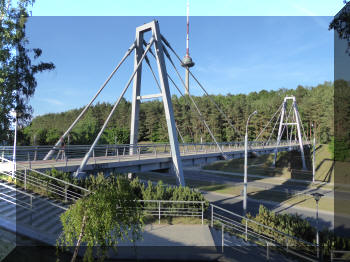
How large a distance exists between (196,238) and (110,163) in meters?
7.54

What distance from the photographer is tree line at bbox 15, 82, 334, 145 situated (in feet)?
187

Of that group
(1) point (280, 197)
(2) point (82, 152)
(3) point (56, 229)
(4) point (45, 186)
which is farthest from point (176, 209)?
(1) point (280, 197)

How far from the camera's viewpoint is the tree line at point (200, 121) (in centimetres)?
5700

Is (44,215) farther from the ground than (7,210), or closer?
closer

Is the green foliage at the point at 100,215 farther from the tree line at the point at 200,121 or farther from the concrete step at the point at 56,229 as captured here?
the tree line at the point at 200,121

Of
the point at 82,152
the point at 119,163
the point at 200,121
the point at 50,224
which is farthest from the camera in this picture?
the point at 200,121

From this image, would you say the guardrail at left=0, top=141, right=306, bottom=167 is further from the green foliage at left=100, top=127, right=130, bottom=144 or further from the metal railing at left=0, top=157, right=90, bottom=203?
the green foliage at left=100, top=127, right=130, bottom=144

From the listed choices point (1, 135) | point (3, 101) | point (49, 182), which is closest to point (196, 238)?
point (49, 182)

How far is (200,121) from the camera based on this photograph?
70625 millimetres

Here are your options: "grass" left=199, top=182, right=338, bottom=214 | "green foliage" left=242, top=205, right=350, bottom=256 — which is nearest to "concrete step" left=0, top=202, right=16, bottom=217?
"green foliage" left=242, top=205, right=350, bottom=256

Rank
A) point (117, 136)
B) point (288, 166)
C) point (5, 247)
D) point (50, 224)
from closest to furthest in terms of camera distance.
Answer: point (5, 247), point (50, 224), point (288, 166), point (117, 136)

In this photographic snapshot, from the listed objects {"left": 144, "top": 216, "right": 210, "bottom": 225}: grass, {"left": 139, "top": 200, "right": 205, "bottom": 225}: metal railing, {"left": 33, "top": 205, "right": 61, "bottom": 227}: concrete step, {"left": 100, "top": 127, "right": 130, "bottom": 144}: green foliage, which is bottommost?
{"left": 144, "top": 216, "right": 210, "bottom": 225}: grass

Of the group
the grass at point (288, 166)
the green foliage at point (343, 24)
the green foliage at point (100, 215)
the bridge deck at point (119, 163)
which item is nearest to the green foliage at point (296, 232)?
the bridge deck at point (119, 163)

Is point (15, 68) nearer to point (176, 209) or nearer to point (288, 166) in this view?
point (176, 209)
